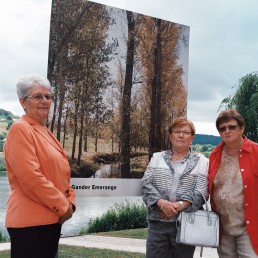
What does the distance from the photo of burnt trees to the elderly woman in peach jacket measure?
163 cm

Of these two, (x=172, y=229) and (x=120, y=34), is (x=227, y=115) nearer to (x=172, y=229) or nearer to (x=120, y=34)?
(x=172, y=229)

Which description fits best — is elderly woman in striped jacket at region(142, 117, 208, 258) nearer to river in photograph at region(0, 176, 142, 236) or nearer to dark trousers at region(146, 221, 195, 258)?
dark trousers at region(146, 221, 195, 258)

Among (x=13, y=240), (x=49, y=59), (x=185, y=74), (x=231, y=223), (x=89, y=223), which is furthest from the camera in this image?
(x=89, y=223)

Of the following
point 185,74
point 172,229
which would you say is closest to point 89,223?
point 185,74

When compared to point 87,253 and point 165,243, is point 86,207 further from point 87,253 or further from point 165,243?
point 165,243

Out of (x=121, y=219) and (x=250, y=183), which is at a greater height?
(x=250, y=183)

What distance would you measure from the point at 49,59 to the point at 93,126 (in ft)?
2.56

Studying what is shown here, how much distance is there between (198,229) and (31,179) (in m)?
1.18

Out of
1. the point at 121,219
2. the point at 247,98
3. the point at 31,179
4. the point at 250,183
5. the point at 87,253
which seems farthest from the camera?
the point at 247,98

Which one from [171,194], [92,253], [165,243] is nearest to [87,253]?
[92,253]

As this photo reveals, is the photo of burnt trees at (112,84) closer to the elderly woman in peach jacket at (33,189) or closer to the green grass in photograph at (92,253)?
the elderly woman in peach jacket at (33,189)

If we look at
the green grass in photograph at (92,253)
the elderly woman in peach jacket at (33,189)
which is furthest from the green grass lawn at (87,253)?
the elderly woman in peach jacket at (33,189)

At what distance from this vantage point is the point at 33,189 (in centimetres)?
270

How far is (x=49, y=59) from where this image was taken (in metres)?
4.42
